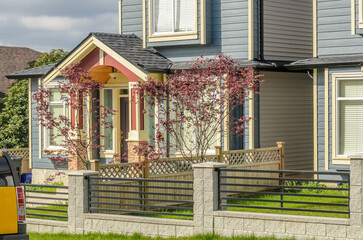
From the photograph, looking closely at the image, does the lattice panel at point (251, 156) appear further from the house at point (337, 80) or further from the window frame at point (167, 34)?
the window frame at point (167, 34)

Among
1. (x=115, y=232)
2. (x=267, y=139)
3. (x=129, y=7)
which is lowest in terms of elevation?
(x=115, y=232)

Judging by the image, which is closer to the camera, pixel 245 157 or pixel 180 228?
pixel 180 228

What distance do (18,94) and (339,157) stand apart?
16874mm

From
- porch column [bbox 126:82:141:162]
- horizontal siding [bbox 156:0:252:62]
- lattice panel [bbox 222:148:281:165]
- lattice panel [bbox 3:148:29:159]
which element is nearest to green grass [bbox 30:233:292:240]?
lattice panel [bbox 222:148:281:165]

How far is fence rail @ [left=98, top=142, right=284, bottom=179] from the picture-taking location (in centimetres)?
1603

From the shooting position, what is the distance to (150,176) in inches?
651

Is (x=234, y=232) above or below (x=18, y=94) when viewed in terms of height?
below

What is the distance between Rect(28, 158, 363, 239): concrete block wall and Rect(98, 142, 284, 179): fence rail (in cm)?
116

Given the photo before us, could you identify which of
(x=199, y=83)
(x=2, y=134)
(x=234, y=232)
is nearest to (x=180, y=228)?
(x=234, y=232)

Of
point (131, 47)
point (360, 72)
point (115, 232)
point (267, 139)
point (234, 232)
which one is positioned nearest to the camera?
point (234, 232)

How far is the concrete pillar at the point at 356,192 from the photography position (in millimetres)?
11711

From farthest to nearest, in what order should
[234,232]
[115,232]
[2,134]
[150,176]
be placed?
[2,134] → [150,176] → [115,232] → [234,232]

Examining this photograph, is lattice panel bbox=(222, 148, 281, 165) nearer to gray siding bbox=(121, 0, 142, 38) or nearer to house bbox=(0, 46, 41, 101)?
gray siding bbox=(121, 0, 142, 38)

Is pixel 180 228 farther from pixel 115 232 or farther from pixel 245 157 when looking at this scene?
pixel 245 157
